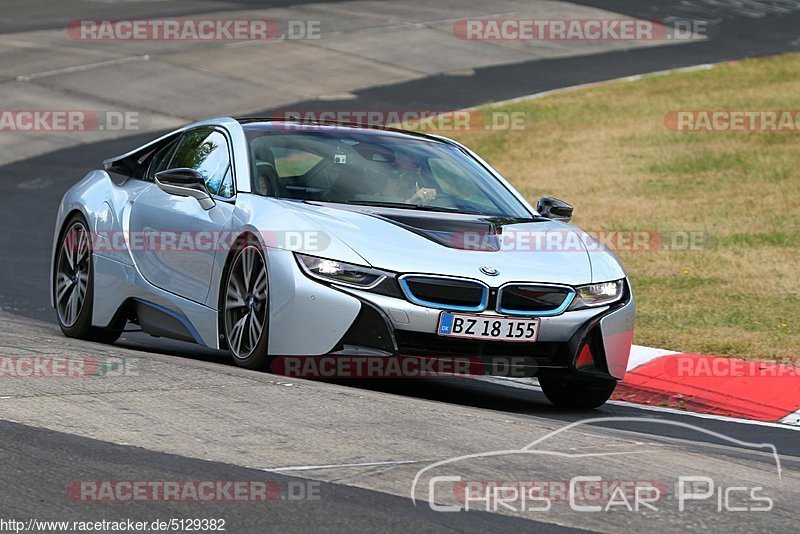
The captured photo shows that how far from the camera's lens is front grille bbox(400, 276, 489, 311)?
7.32m

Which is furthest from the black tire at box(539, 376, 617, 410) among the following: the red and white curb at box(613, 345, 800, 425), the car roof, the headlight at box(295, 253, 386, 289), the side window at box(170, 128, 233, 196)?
the side window at box(170, 128, 233, 196)

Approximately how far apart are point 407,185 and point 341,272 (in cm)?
130

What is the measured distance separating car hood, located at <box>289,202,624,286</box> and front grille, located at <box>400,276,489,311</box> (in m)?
0.04

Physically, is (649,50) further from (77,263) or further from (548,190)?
(77,263)

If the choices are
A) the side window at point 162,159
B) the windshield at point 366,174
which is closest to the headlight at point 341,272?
the windshield at point 366,174

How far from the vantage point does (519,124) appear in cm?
2392

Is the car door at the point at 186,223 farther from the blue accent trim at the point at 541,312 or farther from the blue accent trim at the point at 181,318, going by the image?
the blue accent trim at the point at 541,312

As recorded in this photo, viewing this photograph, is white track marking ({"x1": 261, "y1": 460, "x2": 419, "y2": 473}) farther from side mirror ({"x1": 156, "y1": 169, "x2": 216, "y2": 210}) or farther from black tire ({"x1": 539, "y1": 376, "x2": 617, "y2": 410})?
side mirror ({"x1": 156, "y1": 169, "x2": 216, "y2": 210})

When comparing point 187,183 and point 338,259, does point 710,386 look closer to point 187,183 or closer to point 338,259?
point 338,259

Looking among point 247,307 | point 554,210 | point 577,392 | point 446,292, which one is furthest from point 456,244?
point 554,210

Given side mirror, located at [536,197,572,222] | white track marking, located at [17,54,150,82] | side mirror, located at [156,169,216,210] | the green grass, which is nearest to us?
side mirror, located at [156,169,216,210]

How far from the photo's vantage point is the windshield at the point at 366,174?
327 inches

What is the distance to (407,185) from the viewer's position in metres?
8.52

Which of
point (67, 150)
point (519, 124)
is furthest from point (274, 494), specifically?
point (519, 124)
